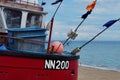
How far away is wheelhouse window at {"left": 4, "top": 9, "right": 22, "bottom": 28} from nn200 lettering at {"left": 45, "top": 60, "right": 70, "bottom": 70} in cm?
196

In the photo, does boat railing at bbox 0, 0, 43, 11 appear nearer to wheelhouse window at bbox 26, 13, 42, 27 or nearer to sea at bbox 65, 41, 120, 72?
wheelhouse window at bbox 26, 13, 42, 27

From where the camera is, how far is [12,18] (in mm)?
12945

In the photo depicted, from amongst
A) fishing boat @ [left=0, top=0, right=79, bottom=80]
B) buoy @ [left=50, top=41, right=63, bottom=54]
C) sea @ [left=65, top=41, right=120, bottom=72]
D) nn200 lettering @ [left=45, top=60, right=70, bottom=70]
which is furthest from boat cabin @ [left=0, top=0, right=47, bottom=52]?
sea @ [left=65, top=41, right=120, bottom=72]

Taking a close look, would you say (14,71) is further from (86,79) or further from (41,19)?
(86,79)

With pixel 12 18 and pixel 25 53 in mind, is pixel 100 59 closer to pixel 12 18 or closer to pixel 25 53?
pixel 12 18

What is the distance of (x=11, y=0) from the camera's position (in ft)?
44.6

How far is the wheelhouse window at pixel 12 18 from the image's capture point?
12812 millimetres

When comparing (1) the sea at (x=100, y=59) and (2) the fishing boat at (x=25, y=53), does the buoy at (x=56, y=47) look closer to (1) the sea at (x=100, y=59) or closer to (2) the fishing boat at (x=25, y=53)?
(2) the fishing boat at (x=25, y=53)

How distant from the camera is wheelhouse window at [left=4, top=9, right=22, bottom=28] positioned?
42.0 feet

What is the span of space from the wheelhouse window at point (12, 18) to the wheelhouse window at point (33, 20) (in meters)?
0.43

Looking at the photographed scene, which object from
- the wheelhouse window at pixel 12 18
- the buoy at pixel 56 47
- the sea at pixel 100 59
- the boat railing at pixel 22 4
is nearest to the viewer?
the buoy at pixel 56 47

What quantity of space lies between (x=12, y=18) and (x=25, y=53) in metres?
2.11

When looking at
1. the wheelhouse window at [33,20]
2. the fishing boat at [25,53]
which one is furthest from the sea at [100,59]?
the wheelhouse window at [33,20]

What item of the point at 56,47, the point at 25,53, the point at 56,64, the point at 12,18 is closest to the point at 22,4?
the point at 12,18
